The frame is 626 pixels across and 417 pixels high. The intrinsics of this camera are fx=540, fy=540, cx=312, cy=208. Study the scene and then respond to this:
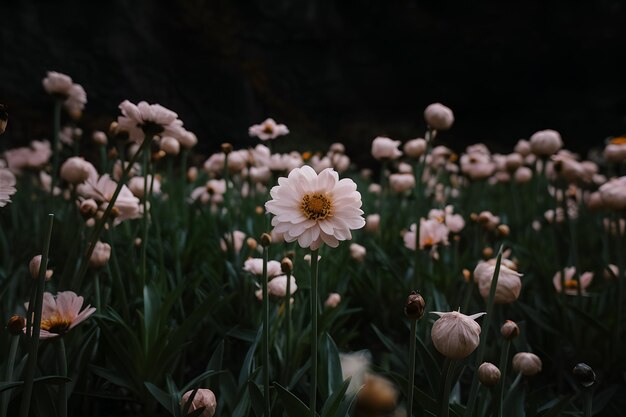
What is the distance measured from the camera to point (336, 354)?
0.93 metres

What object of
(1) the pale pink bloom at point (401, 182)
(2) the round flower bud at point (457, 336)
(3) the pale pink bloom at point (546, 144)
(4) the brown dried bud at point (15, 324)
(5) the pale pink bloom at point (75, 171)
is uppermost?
(3) the pale pink bloom at point (546, 144)

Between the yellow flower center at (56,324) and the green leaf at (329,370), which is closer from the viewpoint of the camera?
the yellow flower center at (56,324)

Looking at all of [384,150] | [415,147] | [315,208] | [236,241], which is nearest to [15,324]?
[315,208]

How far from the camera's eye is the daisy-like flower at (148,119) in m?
0.91

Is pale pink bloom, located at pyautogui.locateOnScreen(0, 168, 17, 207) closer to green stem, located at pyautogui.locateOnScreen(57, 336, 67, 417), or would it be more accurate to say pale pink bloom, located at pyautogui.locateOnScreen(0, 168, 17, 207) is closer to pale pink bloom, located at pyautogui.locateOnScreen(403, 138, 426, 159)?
green stem, located at pyautogui.locateOnScreen(57, 336, 67, 417)

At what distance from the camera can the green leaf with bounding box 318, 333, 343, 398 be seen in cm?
90

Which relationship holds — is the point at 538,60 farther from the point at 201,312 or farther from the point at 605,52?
the point at 201,312

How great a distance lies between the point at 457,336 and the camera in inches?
23.9

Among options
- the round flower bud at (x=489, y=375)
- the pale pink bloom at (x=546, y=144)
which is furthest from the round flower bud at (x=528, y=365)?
the pale pink bloom at (x=546, y=144)

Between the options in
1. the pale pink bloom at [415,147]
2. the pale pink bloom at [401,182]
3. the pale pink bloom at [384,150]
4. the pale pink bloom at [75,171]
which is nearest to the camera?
the pale pink bloom at [75,171]

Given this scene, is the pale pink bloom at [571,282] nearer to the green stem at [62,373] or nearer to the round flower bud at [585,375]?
the round flower bud at [585,375]

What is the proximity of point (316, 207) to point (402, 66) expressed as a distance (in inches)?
287

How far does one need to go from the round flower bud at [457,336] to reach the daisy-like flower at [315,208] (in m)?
0.16

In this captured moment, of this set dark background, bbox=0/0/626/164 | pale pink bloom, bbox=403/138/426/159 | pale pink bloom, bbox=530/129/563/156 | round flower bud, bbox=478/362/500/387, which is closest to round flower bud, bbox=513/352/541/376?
round flower bud, bbox=478/362/500/387
